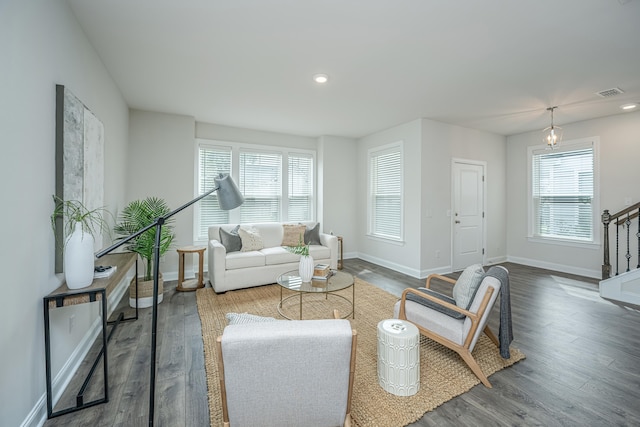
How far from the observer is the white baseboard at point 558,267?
15.6 ft

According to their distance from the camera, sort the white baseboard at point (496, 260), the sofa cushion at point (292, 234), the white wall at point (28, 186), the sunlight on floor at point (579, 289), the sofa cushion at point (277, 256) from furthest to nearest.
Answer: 1. the white baseboard at point (496, 260)
2. the sofa cushion at point (292, 234)
3. the sofa cushion at point (277, 256)
4. the sunlight on floor at point (579, 289)
5. the white wall at point (28, 186)

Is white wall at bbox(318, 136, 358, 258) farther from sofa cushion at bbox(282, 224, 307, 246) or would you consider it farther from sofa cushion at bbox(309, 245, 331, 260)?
sofa cushion at bbox(309, 245, 331, 260)

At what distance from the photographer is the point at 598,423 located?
1.67 meters

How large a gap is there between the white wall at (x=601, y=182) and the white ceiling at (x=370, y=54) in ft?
1.28

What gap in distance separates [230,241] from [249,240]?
0.97ft

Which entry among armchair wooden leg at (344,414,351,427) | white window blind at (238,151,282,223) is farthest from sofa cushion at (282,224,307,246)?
armchair wooden leg at (344,414,351,427)

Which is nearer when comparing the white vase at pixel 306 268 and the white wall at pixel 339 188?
the white vase at pixel 306 268

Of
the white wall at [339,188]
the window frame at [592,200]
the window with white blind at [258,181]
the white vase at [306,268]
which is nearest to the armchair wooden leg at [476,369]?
the white vase at [306,268]

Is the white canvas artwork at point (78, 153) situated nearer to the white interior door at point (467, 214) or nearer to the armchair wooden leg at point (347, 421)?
the armchair wooden leg at point (347, 421)

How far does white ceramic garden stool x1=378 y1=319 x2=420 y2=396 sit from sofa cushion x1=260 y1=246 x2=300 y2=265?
2.62 metres

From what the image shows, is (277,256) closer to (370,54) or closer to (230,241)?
(230,241)

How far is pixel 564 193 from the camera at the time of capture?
16.9 feet

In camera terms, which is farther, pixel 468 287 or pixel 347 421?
pixel 468 287

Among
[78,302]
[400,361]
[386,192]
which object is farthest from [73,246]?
[386,192]
